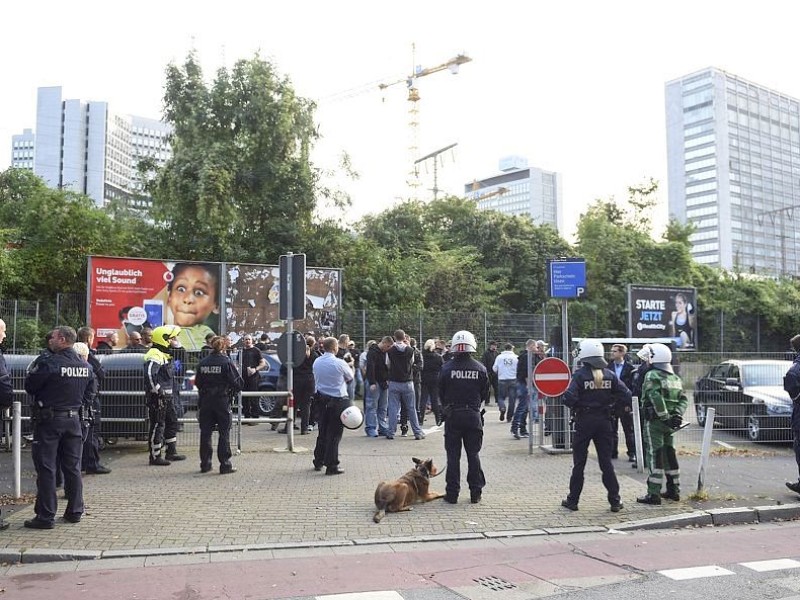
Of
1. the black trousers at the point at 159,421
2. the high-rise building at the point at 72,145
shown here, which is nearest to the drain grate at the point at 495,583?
the black trousers at the point at 159,421

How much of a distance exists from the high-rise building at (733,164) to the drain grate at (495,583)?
135165mm

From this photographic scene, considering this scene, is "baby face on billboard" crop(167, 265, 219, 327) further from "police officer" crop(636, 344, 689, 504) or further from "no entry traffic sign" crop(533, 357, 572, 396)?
"police officer" crop(636, 344, 689, 504)

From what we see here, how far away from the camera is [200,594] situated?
5.37 m

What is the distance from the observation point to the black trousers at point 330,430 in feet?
32.6

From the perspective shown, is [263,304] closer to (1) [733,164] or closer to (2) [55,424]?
(2) [55,424]

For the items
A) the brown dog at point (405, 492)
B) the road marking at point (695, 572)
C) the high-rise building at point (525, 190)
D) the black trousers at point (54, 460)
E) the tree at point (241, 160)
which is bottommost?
the road marking at point (695, 572)

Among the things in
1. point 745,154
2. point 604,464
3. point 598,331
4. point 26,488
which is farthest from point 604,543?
point 745,154

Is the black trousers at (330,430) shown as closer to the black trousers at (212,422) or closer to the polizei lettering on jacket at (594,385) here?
the black trousers at (212,422)

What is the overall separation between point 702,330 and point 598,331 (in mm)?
4430

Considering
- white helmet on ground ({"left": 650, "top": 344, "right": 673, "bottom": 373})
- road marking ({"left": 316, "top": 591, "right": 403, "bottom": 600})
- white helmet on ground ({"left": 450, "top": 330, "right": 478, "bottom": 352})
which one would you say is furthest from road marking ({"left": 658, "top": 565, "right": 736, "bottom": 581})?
white helmet on ground ({"left": 450, "top": 330, "right": 478, "bottom": 352})

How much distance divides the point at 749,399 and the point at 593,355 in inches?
255

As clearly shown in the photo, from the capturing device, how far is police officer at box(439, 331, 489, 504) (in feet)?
27.8

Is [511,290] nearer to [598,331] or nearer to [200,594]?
[598,331]

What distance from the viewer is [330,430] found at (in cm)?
999
